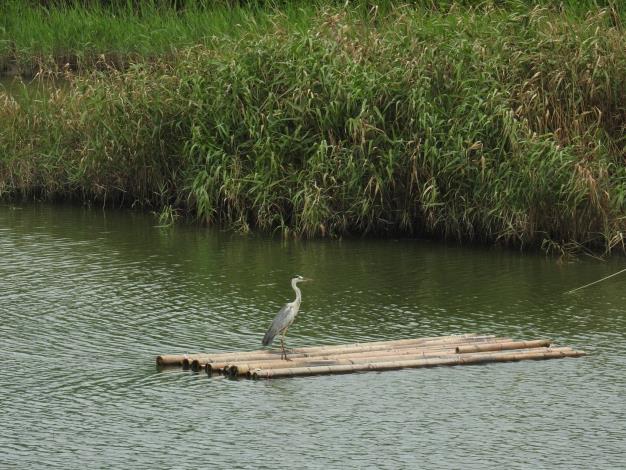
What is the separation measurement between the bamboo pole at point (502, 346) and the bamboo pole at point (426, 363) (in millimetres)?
97

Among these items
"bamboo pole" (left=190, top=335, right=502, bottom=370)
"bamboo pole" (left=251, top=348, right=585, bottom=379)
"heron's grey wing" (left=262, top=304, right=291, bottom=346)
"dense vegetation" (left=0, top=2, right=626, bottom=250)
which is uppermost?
"dense vegetation" (left=0, top=2, right=626, bottom=250)

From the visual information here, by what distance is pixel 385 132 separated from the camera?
52.1 feet

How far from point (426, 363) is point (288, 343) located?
1354mm

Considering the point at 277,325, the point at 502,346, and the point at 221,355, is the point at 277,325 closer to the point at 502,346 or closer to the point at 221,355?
the point at 221,355

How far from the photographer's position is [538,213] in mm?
15234

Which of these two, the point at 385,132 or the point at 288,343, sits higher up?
the point at 385,132

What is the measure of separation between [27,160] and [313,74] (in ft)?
13.8

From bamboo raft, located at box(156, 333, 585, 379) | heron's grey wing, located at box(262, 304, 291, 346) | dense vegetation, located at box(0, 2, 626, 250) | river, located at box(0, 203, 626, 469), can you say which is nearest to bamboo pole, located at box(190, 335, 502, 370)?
bamboo raft, located at box(156, 333, 585, 379)

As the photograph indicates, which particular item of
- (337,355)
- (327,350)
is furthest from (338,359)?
(327,350)

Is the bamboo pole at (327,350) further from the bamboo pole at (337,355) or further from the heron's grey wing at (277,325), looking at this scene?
the heron's grey wing at (277,325)

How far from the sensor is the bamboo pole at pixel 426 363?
35.4 ft

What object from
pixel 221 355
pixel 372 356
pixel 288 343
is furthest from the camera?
pixel 288 343

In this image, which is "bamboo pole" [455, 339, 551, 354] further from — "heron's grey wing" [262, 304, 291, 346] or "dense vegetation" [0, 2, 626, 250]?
"dense vegetation" [0, 2, 626, 250]

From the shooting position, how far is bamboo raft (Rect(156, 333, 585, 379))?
10.9 metres
